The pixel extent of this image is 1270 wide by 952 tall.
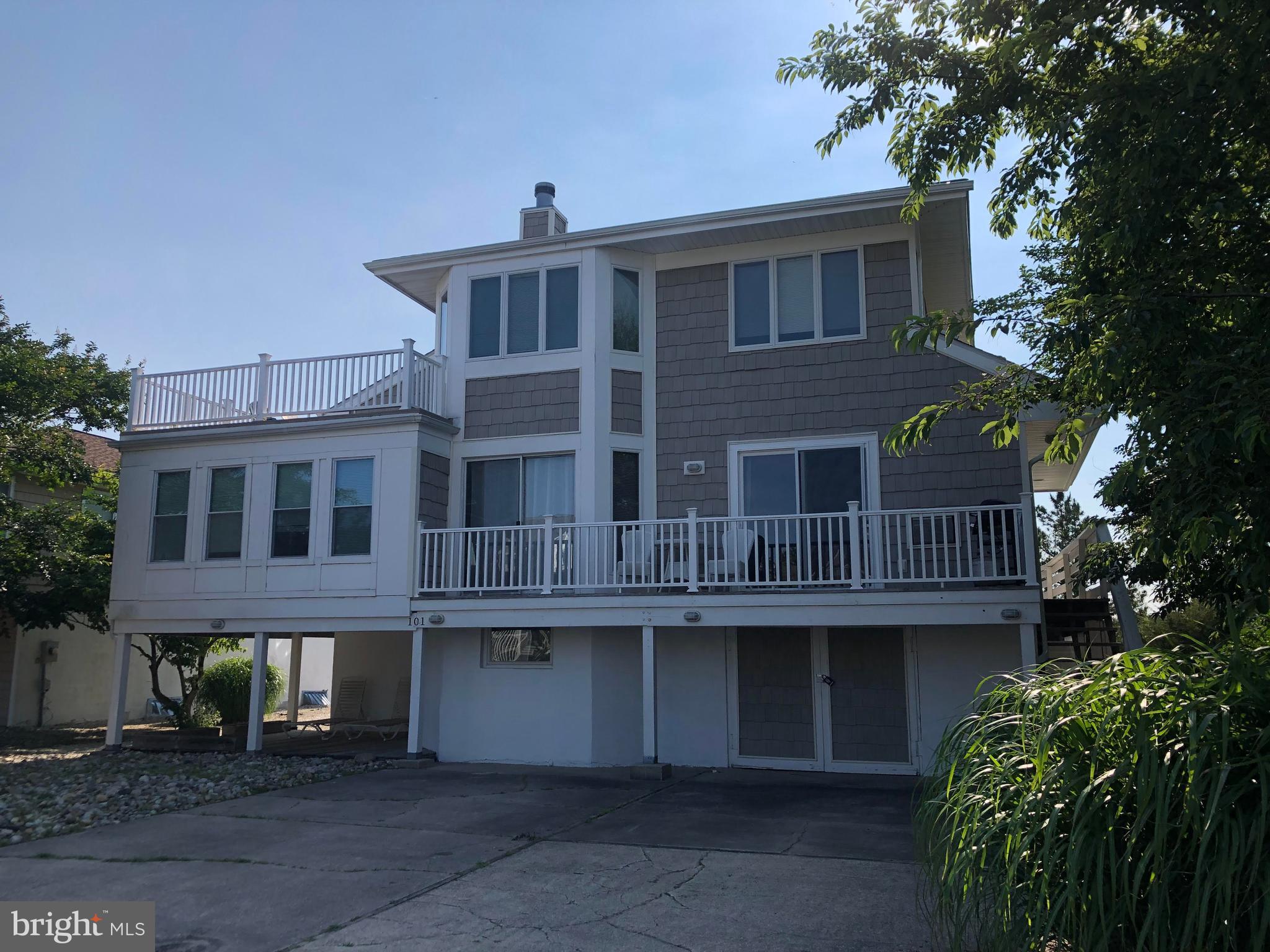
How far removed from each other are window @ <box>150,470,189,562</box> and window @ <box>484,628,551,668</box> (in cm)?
502

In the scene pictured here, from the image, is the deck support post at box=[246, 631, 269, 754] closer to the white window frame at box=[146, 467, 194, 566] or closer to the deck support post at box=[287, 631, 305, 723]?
the white window frame at box=[146, 467, 194, 566]

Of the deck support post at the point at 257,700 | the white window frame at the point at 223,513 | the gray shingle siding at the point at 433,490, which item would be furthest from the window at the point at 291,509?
the gray shingle siding at the point at 433,490

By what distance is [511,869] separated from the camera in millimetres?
7023

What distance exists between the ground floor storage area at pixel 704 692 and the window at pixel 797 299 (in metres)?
4.01

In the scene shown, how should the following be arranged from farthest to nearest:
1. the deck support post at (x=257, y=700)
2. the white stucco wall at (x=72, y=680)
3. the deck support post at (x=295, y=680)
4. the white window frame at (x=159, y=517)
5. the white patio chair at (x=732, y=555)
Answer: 1. the white stucco wall at (x=72, y=680)
2. the deck support post at (x=295, y=680)
3. the white window frame at (x=159, y=517)
4. the deck support post at (x=257, y=700)
5. the white patio chair at (x=732, y=555)

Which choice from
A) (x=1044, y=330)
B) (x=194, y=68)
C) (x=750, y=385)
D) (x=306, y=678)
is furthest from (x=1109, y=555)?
(x=306, y=678)

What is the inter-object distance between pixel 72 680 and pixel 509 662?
1205cm

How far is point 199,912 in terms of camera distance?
6.18m

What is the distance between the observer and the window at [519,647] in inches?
518

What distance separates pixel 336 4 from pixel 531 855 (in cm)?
883

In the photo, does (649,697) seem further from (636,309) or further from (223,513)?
(223,513)

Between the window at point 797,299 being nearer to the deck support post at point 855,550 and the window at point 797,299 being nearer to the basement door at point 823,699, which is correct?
the deck support post at point 855,550

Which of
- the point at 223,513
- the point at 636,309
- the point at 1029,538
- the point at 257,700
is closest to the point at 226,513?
the point at 223,513

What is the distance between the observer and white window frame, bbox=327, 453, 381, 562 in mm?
13383
